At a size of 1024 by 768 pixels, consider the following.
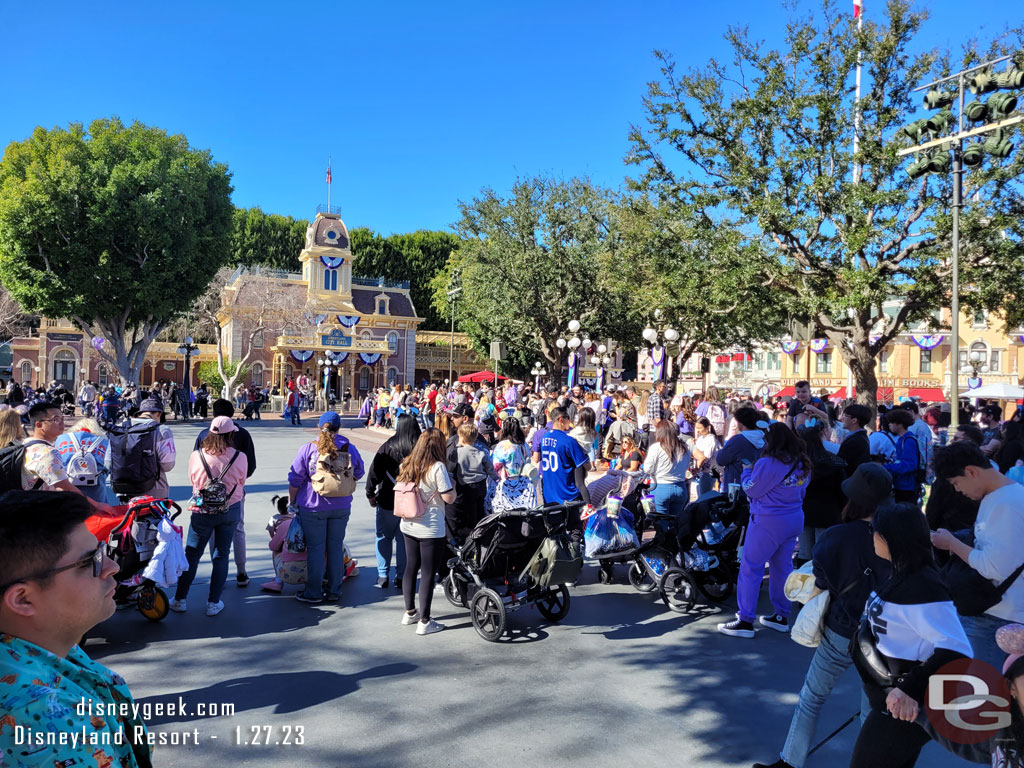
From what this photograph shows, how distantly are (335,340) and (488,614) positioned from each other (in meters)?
35.5

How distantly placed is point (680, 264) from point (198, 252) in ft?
62.4

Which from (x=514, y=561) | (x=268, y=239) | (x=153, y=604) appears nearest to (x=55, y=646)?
(x=514, y=561)

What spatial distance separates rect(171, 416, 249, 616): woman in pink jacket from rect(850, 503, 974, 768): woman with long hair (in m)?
4.90

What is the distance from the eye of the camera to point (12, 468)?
4.92m

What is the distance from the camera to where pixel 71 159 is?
2572cm

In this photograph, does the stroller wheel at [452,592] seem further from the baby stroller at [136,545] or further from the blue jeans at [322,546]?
the baby stroller at [136,545]

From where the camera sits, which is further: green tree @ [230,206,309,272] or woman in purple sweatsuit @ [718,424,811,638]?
green tree @ [230,206,309,272]

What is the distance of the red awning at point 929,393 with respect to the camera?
4452 centimetres

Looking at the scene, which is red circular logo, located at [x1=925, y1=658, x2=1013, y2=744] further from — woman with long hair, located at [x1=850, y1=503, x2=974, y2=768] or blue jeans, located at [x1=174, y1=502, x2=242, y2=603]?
blue jeans, located at [x1=174, y1=502, x2=242, y2=603]

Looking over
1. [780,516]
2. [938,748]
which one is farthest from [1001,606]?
[780,516]

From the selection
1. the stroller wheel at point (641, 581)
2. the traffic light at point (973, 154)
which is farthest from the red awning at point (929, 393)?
the stroller wheel at point (641, 581)

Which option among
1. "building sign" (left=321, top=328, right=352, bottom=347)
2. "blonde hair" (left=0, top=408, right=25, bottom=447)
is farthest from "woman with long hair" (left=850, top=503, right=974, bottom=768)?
"building sign" (left=321, top=328, right=352, bottom=347)

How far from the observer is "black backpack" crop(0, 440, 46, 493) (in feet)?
16.0

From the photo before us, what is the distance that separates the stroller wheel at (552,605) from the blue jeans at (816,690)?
2.55m
